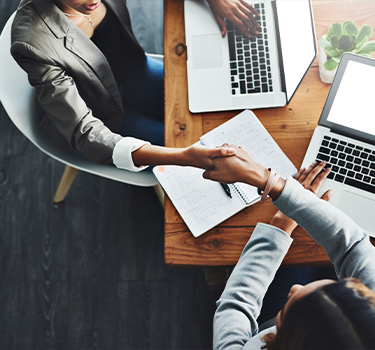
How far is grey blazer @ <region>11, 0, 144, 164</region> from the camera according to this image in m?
1.08

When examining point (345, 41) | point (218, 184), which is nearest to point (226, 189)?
point (218, 184)

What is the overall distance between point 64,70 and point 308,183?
74 centimetres

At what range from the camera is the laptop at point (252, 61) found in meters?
1.20

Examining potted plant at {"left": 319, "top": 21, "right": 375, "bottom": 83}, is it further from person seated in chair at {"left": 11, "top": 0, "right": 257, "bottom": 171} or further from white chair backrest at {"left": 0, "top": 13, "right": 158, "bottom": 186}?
white chair backrest at {"left": 0, "top": 13, "right": 158, "bottom": 186}

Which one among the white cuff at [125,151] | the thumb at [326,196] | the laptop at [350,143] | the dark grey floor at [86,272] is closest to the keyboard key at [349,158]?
the laptop at [350,143]

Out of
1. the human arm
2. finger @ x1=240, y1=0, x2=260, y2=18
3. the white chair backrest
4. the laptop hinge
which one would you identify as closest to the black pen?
the human arm

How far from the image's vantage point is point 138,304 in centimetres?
179

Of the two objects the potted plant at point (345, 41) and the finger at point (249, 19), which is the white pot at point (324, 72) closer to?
the potted plant at point (345, 41)

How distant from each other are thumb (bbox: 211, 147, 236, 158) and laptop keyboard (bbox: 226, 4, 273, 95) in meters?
0.21

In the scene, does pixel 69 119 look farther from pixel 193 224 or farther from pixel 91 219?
pixel 91 219

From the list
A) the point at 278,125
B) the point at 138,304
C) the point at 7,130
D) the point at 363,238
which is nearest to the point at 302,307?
the point at 363,238

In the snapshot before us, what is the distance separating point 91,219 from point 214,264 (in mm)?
929

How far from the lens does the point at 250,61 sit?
124cm

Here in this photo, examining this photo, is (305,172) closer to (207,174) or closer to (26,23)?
(207,174)
